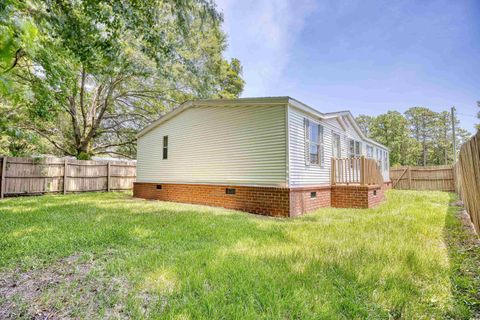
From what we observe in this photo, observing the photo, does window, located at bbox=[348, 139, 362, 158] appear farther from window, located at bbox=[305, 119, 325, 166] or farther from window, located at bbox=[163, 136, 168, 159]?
window, located at bbox=[163, 136, 168, 159]

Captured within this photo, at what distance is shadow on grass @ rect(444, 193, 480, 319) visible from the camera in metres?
2.29

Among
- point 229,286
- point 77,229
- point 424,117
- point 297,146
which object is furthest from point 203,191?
point 424,117

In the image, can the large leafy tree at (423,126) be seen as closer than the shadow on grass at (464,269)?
No

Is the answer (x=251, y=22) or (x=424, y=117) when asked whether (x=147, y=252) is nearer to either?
(x=251, y=22)

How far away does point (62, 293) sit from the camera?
2.49m

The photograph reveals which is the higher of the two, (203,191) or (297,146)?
(297,146)

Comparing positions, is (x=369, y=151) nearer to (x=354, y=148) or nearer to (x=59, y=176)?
(x=354, y=148)

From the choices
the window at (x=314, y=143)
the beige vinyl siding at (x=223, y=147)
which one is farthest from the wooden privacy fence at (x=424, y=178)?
the beige vinyl siding at (x=223, y=147)

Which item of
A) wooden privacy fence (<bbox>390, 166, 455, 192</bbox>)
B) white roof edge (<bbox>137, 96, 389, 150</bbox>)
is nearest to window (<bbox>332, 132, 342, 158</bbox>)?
white roof edge (<bbox>137, 96, 389, 150</bbox>)

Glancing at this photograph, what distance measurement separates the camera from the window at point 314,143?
8594 millimetres

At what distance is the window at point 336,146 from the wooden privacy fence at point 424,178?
10.5 m

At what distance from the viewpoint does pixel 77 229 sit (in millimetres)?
4965

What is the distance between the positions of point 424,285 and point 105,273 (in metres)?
3.61

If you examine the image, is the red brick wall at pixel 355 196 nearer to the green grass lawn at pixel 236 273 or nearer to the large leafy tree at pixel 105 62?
the green grass lawn at pixel 236 273
